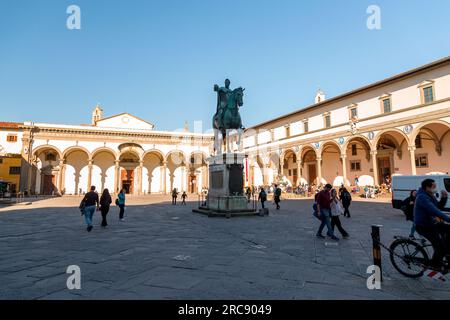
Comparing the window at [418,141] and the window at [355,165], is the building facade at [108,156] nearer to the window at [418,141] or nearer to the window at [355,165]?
the window at [355,165]

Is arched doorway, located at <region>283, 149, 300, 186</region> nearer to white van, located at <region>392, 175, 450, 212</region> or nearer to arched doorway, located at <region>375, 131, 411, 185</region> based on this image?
arched doorway, located at <region>375, 131, 411, 185</region>

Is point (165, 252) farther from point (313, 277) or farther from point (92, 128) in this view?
point (92, 128)

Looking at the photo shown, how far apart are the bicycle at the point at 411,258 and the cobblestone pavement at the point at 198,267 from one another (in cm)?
14

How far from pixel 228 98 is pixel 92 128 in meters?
27.4

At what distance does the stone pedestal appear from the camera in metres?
10.9

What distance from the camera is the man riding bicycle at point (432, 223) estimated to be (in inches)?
132

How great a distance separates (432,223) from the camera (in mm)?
3432

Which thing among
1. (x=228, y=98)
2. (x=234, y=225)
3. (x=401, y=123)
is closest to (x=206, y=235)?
(x=234, y=225)

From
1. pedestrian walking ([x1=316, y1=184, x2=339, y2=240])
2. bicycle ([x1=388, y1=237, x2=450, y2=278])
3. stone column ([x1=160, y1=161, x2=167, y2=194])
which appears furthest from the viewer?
stone column ([x1=160, y1=161, x2=167, y2=194])

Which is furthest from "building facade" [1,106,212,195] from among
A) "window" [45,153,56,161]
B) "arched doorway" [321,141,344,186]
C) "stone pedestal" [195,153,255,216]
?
"stone pedestal" [195,153,255,216]

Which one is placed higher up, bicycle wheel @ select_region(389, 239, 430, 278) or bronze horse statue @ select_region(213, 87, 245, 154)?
bronze horse statue @ select_region(213, 87, 245, 154)

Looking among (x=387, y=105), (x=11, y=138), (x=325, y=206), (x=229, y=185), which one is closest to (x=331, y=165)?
(x=387, y=105)

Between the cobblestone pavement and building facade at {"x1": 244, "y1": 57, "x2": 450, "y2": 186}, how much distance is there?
59.6 feet

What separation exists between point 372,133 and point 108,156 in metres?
32.5
